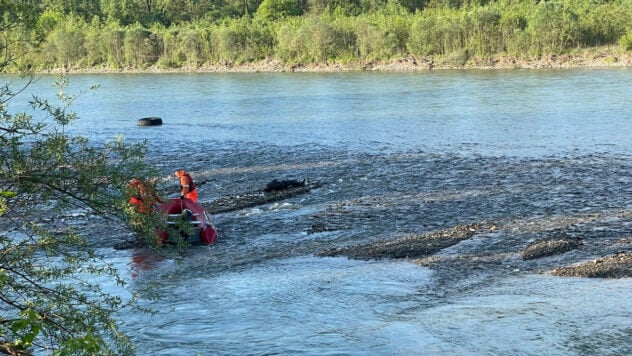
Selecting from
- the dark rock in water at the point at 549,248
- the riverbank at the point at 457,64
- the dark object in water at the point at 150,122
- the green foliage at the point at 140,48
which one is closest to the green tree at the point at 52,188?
the dark rock in water at the point at 549,248

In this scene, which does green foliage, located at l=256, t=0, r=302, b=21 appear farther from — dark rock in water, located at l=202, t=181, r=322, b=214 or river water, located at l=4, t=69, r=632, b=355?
dark rock in water, located at l=202, t=181, r=322, b=214

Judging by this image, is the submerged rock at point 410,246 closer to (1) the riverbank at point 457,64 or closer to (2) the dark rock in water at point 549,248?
(2) the dark rock in water at point 549,248

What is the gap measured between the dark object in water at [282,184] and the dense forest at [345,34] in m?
48.1

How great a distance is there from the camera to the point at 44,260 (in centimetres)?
1619

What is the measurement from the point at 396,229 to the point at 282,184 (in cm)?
558

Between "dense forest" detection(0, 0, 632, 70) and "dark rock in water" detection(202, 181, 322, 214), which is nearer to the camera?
"dark rock in water" detection(202, 181, 322, 214)

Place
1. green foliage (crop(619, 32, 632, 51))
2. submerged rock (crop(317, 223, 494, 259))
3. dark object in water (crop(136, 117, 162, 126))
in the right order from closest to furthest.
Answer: submerged rock (crop(317, 223, 494, 259))
dark object in water (crop(136, 117, 162, 126))
green foliage (crop(619, 32, 632, 51))

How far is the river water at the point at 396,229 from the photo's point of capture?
12.7 meters

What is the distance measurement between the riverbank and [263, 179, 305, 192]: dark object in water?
44.4 m

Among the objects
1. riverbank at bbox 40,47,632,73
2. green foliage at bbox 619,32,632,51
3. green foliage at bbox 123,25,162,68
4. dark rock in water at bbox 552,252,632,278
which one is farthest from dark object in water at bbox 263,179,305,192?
green foliage at bbox 123,25,162,68

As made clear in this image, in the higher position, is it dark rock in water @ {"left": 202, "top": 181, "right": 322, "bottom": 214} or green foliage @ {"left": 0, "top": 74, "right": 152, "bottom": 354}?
green foliage @ {"left": 0, "top": 74, "right": 152, "bottom": 354}

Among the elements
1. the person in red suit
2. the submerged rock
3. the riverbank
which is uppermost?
the person in red suit

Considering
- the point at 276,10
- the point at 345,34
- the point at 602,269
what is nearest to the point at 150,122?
the point at 602,269

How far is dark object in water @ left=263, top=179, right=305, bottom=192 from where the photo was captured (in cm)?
2303
